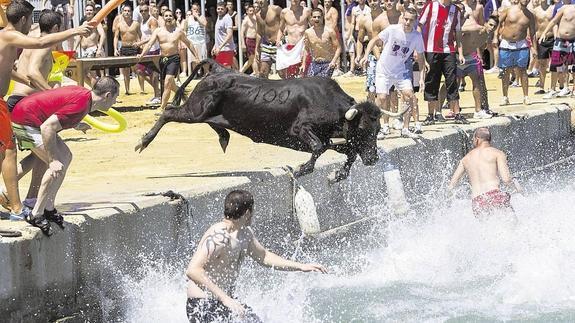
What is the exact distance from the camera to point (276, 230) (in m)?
11.0

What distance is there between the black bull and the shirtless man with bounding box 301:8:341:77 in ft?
15.9

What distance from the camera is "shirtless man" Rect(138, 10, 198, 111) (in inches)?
709

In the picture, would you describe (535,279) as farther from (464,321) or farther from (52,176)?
(52,176)

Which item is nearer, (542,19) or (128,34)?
(542,19)

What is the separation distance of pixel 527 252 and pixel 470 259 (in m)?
0.57

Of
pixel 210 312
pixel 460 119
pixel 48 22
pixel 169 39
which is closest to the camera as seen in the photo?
pixel 210 312

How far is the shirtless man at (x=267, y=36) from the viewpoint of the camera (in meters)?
19.6

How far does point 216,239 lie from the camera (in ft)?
22.7

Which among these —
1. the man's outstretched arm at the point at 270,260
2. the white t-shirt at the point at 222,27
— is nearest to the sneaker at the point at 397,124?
the man's outstretched arm at the point at 270,260

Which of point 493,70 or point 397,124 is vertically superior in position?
point 397,124

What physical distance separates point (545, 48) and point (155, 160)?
31.4 feet

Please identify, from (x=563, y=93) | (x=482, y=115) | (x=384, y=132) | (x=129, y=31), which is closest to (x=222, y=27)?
(x=129, y=31)

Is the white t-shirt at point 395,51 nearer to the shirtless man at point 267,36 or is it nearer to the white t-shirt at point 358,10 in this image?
the shirtless man at point 267,36

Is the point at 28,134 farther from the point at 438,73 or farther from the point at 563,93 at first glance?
the point at 563,93
